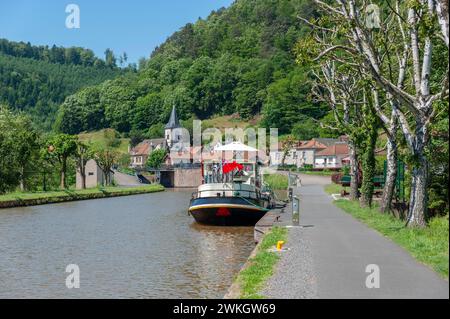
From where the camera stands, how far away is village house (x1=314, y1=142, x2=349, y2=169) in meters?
135

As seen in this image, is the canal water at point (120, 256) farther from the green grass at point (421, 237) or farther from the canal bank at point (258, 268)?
the green grass at point (421, 237)

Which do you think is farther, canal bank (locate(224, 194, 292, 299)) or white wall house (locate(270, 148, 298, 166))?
white wall house (locate(270, 148, 298, 166))

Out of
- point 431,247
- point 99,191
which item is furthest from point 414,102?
point 99,191

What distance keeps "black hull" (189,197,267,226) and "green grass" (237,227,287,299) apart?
14.6 m

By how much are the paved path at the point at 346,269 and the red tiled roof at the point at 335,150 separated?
11383 centimetres

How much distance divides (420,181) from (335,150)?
115704 millimetres

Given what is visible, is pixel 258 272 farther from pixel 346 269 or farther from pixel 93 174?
pixel 93 174

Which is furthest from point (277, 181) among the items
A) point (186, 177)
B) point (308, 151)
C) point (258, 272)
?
point (258, 272)

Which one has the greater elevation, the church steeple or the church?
the church steeple

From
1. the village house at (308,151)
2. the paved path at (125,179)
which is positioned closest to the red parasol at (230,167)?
the paved path at (125,179)

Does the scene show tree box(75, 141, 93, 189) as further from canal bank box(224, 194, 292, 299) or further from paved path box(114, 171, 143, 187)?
canal bank box(224, 194, 292, 299)

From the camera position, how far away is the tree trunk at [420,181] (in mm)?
21641

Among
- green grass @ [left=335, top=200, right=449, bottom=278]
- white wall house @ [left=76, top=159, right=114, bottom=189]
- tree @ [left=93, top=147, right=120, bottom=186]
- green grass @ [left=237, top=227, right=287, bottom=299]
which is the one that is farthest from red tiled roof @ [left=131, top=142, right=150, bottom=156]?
green grass @ [left=237, top=227, right=287, bottom=299]

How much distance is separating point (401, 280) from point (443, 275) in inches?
41.8
